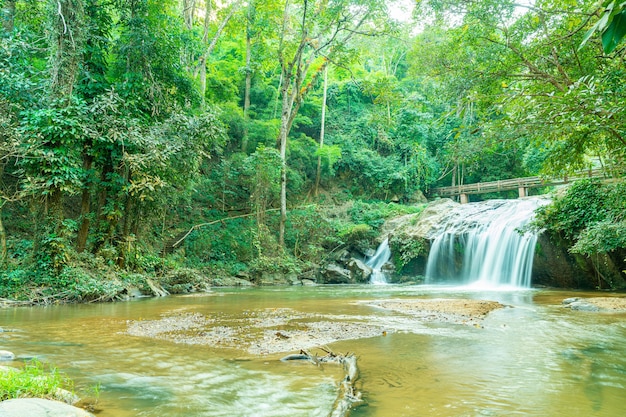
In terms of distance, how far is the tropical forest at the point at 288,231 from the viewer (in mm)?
3365

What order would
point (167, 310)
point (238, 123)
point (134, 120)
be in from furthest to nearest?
point (238, 123) < point (134, 120) < point (167, 310)

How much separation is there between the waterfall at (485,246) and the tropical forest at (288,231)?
9 centimetres

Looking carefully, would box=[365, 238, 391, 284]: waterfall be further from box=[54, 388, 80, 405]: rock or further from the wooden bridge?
box=[54, 388, 80, 405]: rock

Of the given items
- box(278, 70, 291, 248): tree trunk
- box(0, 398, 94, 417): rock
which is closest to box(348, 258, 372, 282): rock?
box(278, 70, 291, 248): tree trunk

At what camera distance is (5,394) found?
243 centimetres

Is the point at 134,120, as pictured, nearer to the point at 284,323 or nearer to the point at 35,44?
the point at 35,44

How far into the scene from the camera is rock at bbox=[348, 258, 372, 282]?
19.2 meters

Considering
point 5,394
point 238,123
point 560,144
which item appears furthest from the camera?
point 238,123

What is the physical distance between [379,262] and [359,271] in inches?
73.9

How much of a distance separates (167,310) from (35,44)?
8498mm

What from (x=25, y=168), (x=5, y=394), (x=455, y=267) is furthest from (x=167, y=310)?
(x=455, y=267)

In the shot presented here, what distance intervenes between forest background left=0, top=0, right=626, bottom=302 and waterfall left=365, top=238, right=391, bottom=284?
2.10 feet

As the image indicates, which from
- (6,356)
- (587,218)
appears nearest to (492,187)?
(587,218)

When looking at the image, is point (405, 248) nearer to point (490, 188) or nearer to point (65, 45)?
point (490, 188)
